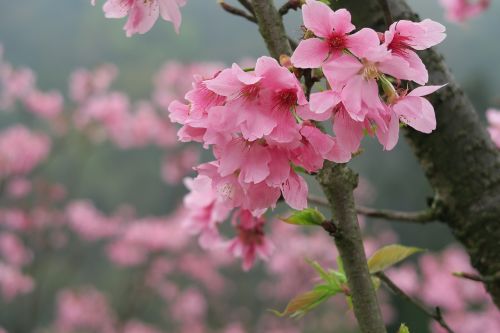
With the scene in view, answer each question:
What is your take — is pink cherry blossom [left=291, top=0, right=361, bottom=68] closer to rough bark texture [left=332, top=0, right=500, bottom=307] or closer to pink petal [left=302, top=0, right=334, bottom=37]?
pink petal [left=302, top=0, right=334, bottom=37]

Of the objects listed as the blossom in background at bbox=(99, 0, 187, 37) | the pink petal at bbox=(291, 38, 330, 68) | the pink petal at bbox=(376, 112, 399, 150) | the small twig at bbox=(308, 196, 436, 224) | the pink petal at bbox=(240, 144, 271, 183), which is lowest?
the small twig at bbox=(308, 196, 436, 224)

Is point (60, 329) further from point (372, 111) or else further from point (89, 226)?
point (372, 111)

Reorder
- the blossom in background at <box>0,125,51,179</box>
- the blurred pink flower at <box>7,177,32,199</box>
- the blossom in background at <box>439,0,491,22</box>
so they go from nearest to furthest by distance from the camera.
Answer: the blossom in background at <box>439,0,491,22</box>
the blossom in background at <box>0,125,51,179</box>
the blurred pink flower at <box>7,177,32,199</box>

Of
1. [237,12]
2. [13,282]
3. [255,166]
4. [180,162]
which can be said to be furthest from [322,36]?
[13,282]

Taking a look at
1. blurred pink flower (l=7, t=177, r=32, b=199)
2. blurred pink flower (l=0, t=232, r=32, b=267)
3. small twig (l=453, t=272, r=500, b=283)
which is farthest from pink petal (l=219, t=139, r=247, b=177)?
blurred pink flower (l=0, t=232, r=32, b=267)

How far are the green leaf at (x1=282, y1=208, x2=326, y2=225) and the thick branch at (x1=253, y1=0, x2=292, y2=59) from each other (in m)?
0.16

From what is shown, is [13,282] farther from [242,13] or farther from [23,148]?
[242,13]

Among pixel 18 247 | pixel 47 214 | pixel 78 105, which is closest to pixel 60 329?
pixel 18 247

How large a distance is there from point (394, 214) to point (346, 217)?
11.3 inches

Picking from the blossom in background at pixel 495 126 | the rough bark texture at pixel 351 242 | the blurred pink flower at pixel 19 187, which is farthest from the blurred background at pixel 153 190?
the rough bark texture at pixel 351 242

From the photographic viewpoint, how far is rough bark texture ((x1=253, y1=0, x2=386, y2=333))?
52 cm

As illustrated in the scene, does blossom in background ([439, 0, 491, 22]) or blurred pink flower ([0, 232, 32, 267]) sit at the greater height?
blossom in background ([439, 0, 491, 22])

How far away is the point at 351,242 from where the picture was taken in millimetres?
536

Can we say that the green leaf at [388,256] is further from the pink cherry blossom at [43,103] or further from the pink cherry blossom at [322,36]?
the pink cherry blossom at [43,103]
